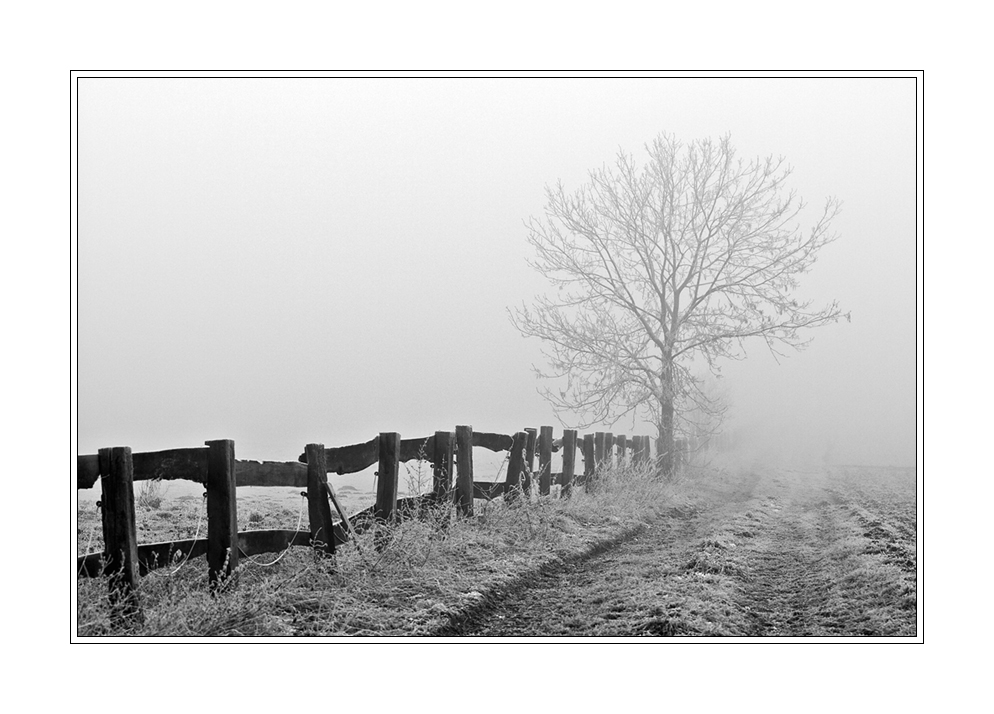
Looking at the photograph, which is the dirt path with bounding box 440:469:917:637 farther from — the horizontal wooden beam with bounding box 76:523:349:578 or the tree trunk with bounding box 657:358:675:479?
the tree trunk with bounding box 657:358:675:479

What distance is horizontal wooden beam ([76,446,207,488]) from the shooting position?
16.1ft

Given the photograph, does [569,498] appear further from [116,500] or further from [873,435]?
[873,435]

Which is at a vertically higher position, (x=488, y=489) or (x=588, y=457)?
(x=488, y=489)

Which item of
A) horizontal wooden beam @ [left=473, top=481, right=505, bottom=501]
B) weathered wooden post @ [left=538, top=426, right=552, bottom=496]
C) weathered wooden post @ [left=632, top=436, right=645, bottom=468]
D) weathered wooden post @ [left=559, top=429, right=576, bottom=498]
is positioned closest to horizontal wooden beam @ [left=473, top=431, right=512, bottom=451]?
horizontal wooden beam @ [left=473, top=481, right=505, bottom=501]

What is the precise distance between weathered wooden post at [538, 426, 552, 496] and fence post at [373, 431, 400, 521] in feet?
13.8

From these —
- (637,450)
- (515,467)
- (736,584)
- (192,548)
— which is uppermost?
(192,548)

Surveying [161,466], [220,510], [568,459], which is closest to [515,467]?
[568,459]

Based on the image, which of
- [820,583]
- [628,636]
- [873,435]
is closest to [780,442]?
[873,435]

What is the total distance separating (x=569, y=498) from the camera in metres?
11.6

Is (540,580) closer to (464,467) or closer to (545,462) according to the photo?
(464,467)

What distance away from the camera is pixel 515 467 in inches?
404

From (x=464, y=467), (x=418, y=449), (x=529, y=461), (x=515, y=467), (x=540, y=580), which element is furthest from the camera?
(x=529, y=461)

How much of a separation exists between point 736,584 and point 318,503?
4.02 metres

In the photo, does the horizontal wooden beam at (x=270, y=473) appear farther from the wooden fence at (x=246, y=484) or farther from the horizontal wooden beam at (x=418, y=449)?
the horizontal wooden beam at (x=418, y=449)
